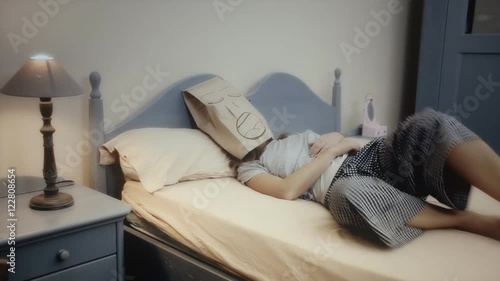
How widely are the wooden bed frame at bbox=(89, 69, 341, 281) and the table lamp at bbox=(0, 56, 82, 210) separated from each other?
315 millimetres

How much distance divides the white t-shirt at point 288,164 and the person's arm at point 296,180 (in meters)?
0.03

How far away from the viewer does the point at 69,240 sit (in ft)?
3.95

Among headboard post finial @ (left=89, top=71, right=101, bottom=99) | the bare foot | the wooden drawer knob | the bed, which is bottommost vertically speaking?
the wooden drawer knob

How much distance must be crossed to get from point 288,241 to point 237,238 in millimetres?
171

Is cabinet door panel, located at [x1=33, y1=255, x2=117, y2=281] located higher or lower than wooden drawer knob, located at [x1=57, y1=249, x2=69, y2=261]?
lower

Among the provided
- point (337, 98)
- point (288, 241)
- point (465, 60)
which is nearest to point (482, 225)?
point (288, 241)

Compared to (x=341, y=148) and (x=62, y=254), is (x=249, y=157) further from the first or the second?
(x=62, y=254)

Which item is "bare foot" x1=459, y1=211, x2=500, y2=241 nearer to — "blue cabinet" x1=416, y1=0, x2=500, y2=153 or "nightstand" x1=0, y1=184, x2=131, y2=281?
"nightstand" x1=0, y1=184, x2=131, y2=281

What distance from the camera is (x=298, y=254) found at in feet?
3.53

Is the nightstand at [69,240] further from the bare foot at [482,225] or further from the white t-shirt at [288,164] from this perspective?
the bare foot at [482,225]

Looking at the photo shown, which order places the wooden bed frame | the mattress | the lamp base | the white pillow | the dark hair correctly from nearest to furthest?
the mattress < the lamp base < the wooden bed frame < the white pillow < the dark hair

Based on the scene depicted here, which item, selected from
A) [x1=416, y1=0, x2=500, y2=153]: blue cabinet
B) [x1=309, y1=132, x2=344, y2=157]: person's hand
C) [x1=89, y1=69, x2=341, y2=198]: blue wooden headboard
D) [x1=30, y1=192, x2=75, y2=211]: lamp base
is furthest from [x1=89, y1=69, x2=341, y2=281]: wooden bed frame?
[x1=416, y1=0, x2=500, y2=153]: blue cabinet

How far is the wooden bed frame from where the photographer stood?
4.52 ft

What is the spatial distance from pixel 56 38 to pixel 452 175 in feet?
4.37
